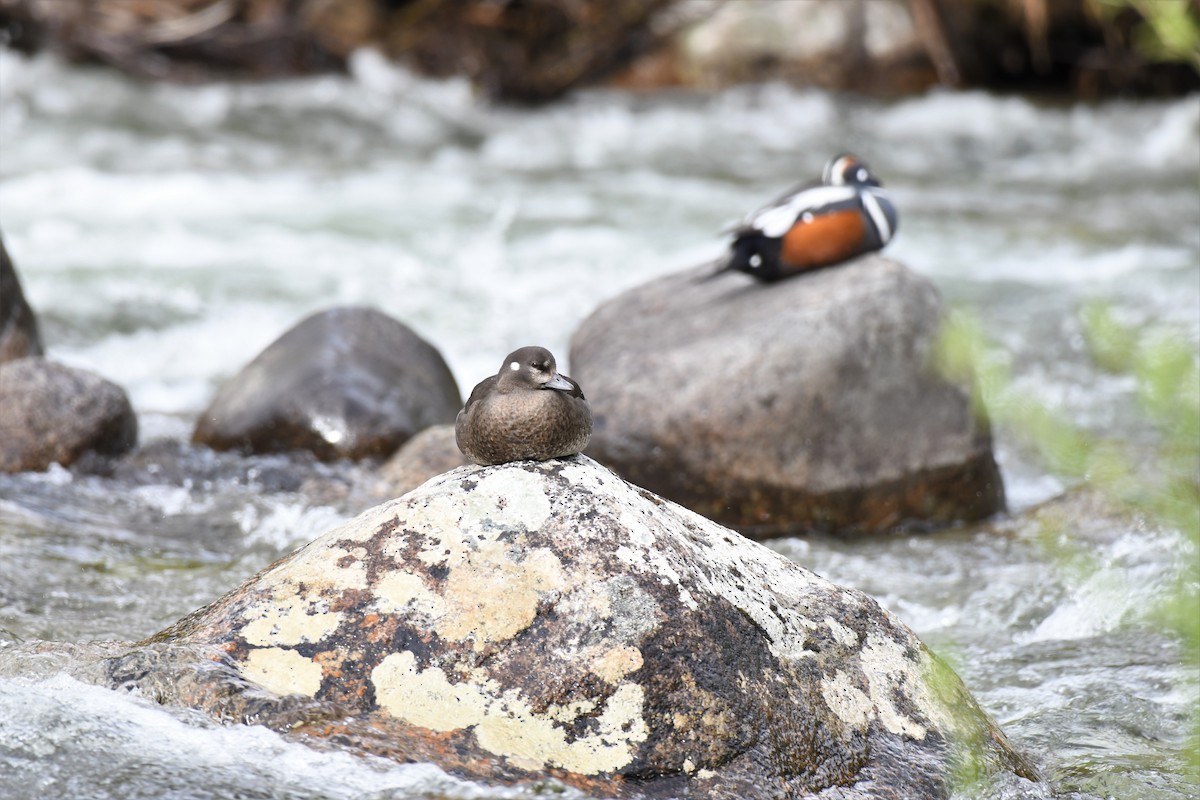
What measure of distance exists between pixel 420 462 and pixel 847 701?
10.2ft

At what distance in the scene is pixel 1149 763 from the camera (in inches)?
144

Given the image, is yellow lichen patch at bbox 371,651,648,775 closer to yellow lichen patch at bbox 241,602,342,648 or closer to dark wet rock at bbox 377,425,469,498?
yellow lichen patch at bbox 241,602,342,648

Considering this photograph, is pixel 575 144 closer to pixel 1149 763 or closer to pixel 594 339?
pixel 594 339

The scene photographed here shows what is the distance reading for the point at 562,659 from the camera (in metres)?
3.01

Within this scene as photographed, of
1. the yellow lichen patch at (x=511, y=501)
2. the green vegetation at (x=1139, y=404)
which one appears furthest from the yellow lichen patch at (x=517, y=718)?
the green vegetation at (x=1139, y=404)

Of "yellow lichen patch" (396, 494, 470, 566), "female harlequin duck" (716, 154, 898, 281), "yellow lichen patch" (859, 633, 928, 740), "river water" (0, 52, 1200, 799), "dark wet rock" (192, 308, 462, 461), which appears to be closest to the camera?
"yellow lichen patch" (396, 494, 470, 566)

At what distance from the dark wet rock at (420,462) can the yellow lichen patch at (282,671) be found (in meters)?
2.71

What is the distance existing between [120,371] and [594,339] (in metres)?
3.03

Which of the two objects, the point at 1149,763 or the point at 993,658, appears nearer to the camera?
the point at 1149,763

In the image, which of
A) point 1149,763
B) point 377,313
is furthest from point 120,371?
point 1149,763

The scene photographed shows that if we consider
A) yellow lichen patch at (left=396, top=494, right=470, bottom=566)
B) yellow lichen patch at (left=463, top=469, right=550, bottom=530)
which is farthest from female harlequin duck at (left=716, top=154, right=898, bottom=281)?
yellow lichen patch at (left=396, top=494, right=470, bottom=566)

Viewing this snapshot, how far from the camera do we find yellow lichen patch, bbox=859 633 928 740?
10.8 ft

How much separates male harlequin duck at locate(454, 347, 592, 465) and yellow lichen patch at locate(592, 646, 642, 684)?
0.60 m

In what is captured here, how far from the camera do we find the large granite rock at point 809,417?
586 cm
